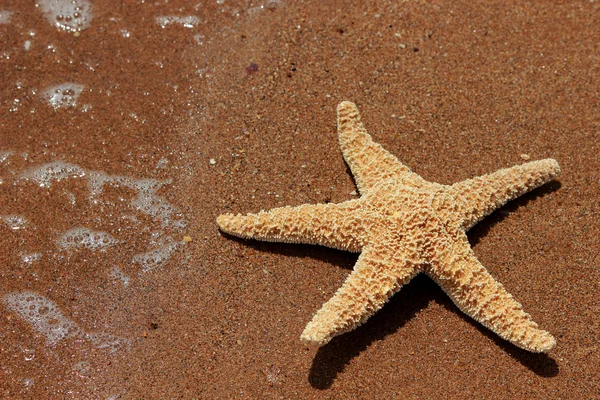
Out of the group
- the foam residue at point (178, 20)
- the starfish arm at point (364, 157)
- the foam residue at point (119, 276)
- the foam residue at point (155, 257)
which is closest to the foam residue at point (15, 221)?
the foam residue at point (119, 276)

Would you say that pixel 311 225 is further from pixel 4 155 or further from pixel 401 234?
pixel 4 155

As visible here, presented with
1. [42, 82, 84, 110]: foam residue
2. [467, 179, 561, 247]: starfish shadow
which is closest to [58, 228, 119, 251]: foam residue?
[42, 82, 84, 110]: foam residue

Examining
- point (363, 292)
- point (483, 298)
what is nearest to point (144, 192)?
point (363, 292)

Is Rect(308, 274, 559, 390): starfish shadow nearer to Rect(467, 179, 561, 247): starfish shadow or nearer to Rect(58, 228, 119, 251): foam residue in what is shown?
Rect(467, 179, 561, 247): starfish shadow

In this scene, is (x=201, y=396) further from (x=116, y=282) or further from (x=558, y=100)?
(x=558, y=100)

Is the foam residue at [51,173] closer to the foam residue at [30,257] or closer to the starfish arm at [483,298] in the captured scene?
the foam residue at [30,257]

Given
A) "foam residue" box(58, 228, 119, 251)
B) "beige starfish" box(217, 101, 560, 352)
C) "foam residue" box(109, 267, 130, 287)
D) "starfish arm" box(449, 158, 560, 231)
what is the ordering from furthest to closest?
"foam residue" box(58, 228, 119, 251), "foam residue" box(109, 267, 130, 287), "starfish arm" box(449, 158, 560, 231), "beige starfish" box(217, 101, 560, 352)
